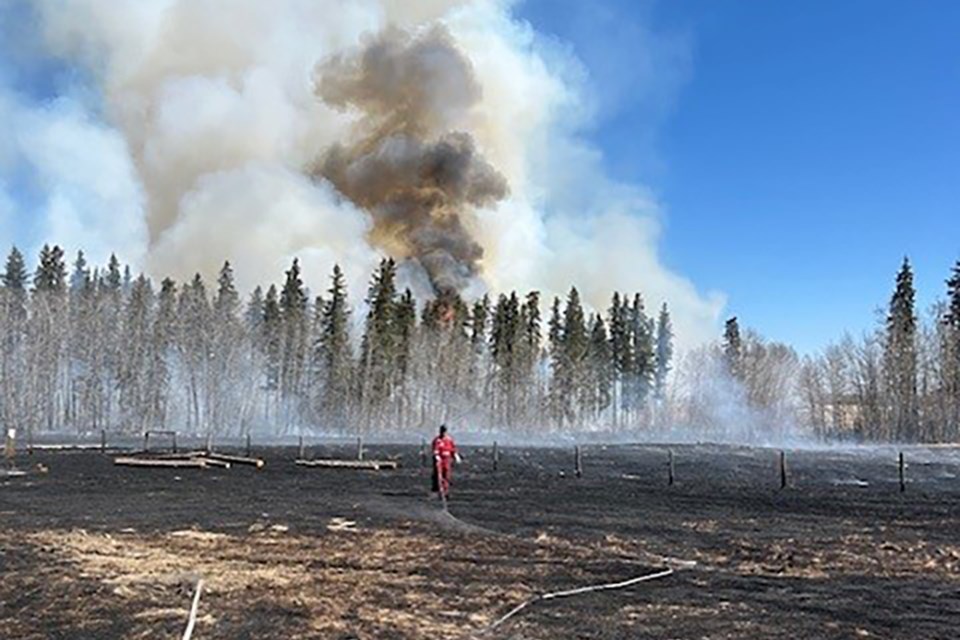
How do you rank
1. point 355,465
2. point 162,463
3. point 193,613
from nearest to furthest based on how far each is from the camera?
point 193,613 < point 162,463 < point 355,465

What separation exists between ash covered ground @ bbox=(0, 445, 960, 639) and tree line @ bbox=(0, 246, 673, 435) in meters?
60.0

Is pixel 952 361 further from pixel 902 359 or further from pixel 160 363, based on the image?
pixel 160 363

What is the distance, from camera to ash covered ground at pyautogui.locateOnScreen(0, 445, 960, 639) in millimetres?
11383

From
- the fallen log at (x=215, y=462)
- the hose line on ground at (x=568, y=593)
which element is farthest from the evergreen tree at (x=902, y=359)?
the hose line on ground at (x=568, y=593)

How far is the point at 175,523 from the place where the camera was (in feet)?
68.8

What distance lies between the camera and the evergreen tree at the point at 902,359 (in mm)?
86562

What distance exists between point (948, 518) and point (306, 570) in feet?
57.6

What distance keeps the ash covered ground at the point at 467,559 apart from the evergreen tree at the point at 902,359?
58.8 meters

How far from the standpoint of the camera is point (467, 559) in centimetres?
1602

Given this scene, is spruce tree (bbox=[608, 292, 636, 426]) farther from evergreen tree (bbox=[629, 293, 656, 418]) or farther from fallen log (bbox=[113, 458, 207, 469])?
fallen log (bbox=[113, 458, 207, 469])

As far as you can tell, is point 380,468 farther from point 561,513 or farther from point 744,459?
point 744,459

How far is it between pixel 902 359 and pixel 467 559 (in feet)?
272

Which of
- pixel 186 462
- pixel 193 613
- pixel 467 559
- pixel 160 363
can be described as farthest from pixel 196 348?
pixel 193 613

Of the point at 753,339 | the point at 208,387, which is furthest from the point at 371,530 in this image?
the point at 753,339
